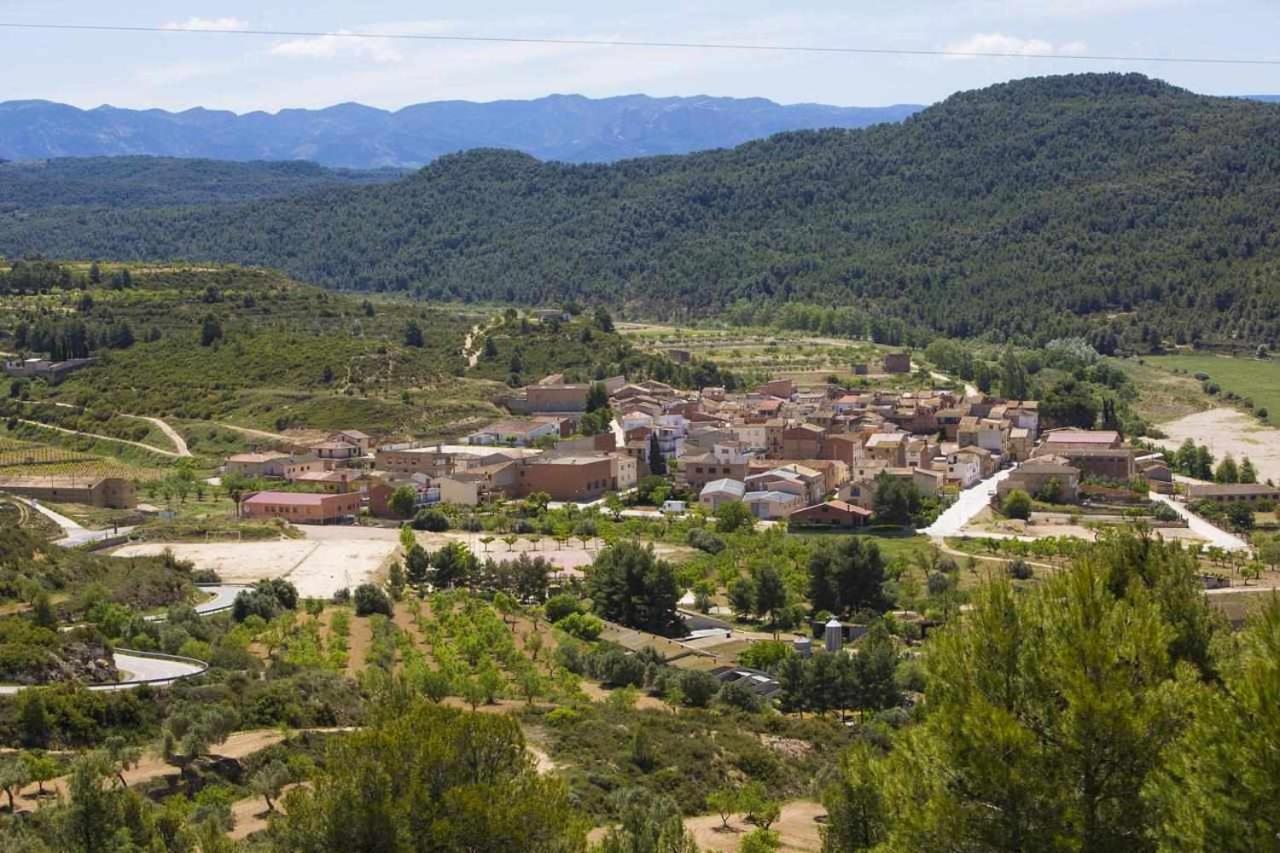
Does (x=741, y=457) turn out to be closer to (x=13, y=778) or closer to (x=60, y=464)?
(x=60, y=464)

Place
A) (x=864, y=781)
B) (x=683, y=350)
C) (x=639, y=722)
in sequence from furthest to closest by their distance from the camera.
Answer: (x=683, y=350) → (x=639, y=722) → (x=864, y=781)

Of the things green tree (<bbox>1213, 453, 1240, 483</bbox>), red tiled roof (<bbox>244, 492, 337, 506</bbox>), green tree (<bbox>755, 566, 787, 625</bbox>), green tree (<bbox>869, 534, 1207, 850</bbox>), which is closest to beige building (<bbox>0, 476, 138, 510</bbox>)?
red tiled roof (<bbox>244, 492, 337, 506</bbox>)

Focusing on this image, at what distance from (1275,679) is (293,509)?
3595 centimetres

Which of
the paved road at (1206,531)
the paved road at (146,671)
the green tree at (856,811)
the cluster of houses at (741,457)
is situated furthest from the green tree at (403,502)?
the green tree at (856,811)

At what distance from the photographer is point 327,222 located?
13038cm

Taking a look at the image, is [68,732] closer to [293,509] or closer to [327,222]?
[293,509]

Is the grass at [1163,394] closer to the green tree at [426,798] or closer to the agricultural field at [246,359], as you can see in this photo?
the agricultural field at [246,359]

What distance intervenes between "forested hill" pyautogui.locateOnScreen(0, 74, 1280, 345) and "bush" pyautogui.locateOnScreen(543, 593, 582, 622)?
5315 centimetres

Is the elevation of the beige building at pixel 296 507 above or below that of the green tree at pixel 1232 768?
below

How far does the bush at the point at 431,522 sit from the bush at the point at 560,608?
10.4m

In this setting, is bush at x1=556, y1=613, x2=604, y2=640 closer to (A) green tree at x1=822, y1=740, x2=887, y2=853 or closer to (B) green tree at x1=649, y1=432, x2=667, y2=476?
(A) green tree at x1=822, y1=740, x2=887, y2=853

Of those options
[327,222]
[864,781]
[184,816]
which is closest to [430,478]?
[184,816]

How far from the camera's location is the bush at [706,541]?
3725 centimetres

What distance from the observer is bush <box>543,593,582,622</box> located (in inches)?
1205
